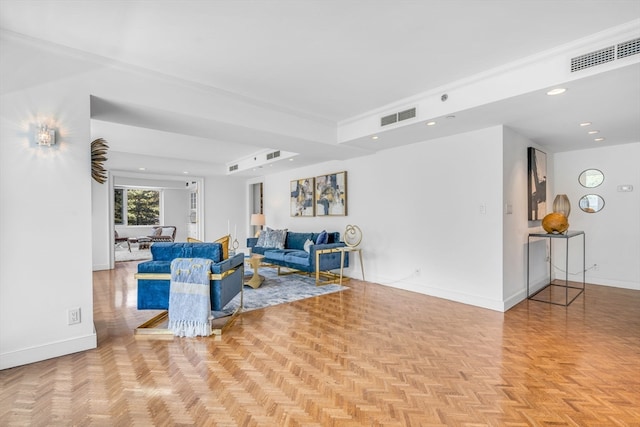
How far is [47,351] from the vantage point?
105 inches

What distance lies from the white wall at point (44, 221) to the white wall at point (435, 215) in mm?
4367

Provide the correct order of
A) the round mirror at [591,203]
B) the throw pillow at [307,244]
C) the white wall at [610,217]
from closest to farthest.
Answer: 1. the white wall at [610,217]
2. the round mirror at [591,203]
3. the throw pillow at [307,244]

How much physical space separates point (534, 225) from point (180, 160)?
7.95 meters

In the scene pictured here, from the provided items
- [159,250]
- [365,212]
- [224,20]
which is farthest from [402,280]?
[224,20]

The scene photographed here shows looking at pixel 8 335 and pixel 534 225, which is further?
pixel 534 225

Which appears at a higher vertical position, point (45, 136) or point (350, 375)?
point (45, 136)

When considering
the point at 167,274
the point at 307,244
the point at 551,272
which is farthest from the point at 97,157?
the point at 551,272

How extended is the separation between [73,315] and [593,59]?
5.07 m

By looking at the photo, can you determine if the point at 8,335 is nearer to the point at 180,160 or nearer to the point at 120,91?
the point at 120,91

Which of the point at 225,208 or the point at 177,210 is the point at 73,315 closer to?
the point at 225,208

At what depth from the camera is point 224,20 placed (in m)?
2.40

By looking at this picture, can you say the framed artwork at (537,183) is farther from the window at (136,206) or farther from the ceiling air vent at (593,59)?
the window at (136,206)

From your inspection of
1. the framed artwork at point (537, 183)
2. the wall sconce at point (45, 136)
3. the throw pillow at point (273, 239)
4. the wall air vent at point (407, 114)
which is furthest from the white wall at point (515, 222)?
the wall sconce at point (45, 136)

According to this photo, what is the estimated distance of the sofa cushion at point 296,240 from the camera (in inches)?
271
